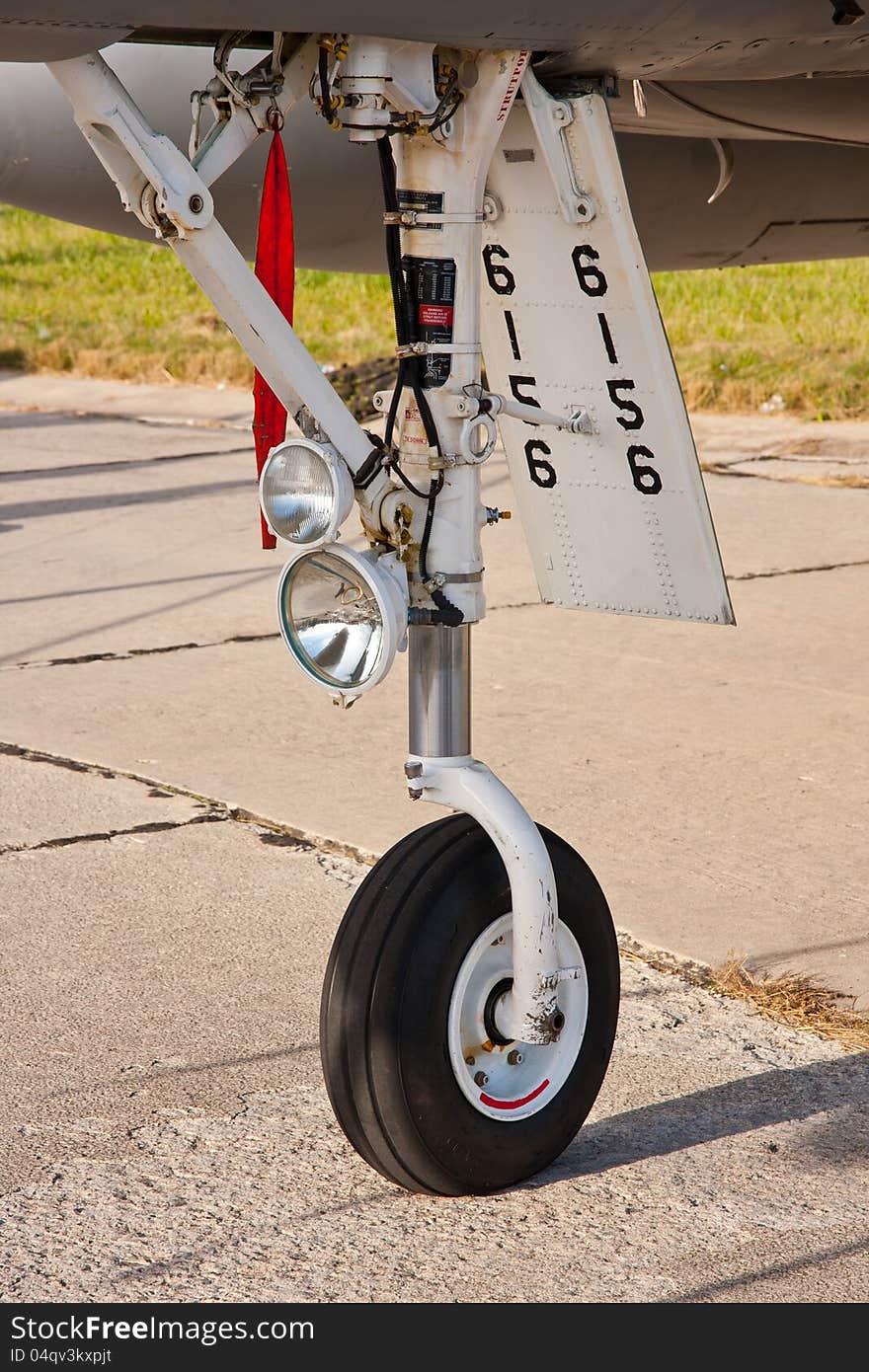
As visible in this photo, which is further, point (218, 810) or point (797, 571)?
point (797, 571)

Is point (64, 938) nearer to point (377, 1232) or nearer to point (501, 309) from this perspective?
point (377, 1232)

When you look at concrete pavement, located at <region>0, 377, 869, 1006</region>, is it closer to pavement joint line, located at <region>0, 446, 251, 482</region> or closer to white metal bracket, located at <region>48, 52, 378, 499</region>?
pavement joint line, located at <region>0, 446, 251, 482</region>

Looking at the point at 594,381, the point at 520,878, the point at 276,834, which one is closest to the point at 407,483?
the point at 594,381

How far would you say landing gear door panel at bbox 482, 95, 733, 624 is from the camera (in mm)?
2773

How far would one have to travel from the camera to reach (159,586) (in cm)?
754

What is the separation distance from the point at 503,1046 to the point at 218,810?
221cm

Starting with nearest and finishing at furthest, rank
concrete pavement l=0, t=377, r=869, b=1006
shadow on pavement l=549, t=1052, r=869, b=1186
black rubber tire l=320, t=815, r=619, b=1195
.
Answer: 1. black rubber tire l=320, t=815, r=619, b=1195
2. shadow on pavement l=549, t=1052, r=869, b=1186
3. concrete pavement l=0, t=377, r=869, b=1006

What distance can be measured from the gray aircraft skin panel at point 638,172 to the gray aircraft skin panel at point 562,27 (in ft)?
2.67

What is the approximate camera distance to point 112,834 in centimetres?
474

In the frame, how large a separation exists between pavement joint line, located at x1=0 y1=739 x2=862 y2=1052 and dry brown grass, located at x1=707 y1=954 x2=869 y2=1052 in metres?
0.01

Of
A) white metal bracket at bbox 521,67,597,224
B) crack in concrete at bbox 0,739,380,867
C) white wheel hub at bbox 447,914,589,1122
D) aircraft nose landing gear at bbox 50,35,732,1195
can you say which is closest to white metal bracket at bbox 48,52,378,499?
aircraft nose landing gear at bbox 50,35,732,1195

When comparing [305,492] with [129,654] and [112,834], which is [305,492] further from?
[129,654]
